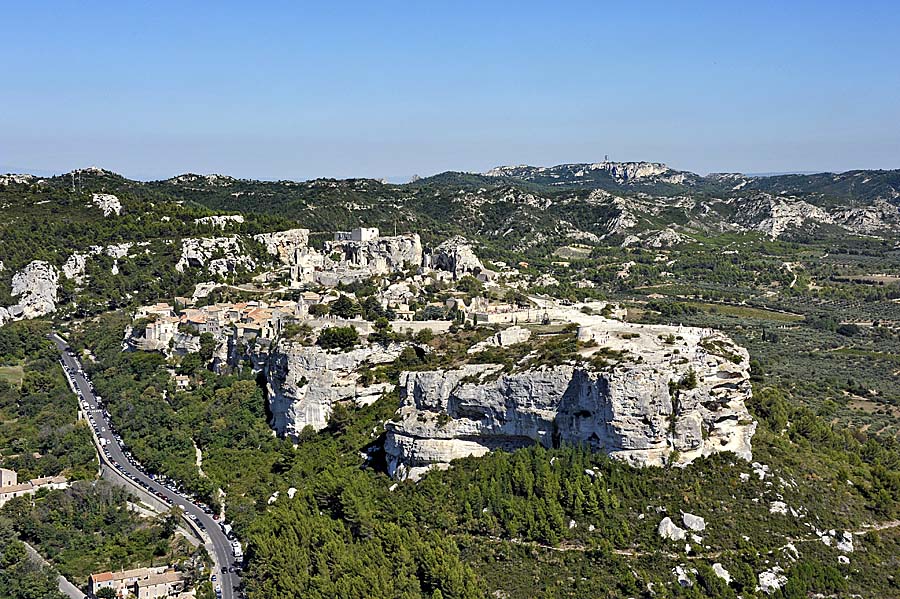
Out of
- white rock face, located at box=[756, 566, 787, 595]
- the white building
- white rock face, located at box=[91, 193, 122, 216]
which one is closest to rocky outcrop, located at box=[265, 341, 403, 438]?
white rock face, located at box=[756, 566, 787, 595]

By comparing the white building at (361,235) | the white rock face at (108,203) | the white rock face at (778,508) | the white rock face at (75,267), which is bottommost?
the white rock face at (778,508)

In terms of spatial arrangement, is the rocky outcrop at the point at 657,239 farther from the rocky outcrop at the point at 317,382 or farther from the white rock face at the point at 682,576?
the white rock face at the point at 682,576

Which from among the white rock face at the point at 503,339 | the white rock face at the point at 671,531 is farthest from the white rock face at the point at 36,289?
the white rock face at the point at 671,531

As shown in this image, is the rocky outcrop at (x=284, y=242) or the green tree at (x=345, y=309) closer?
the green tree at (x=345, y=309)

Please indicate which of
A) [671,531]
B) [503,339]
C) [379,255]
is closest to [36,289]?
[379,255]

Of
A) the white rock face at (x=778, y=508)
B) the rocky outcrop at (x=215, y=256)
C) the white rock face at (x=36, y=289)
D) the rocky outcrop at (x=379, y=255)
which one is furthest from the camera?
the rocky outcrop at (x=215, y=256)

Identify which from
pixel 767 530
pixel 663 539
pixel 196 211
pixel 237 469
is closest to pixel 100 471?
pixel 237 469

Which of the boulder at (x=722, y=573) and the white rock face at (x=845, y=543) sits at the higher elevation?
the white rock face at (x=845, y=543)
